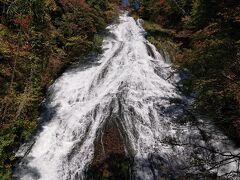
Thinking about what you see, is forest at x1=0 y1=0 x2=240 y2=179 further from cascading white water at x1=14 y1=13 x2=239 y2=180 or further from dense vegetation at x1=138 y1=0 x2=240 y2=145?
cascading white water at x1=14 y1=13 x2=239 y2=180

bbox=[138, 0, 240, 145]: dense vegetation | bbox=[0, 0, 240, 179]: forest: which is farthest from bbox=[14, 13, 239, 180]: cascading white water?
bbox=[138, 0, 240, 145]: dense vegetation

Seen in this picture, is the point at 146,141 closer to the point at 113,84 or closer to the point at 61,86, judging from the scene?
the point at 113,84

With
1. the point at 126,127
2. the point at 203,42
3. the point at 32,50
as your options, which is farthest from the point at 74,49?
the point at 126,127

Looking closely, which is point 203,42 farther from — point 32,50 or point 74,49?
point 32,50

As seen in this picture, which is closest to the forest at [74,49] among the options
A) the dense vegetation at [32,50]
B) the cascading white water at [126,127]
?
the dense vegetation at [32,50]

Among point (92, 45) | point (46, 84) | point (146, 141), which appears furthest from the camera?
point (92, 45)

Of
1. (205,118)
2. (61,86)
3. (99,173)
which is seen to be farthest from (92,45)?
(99,173)
